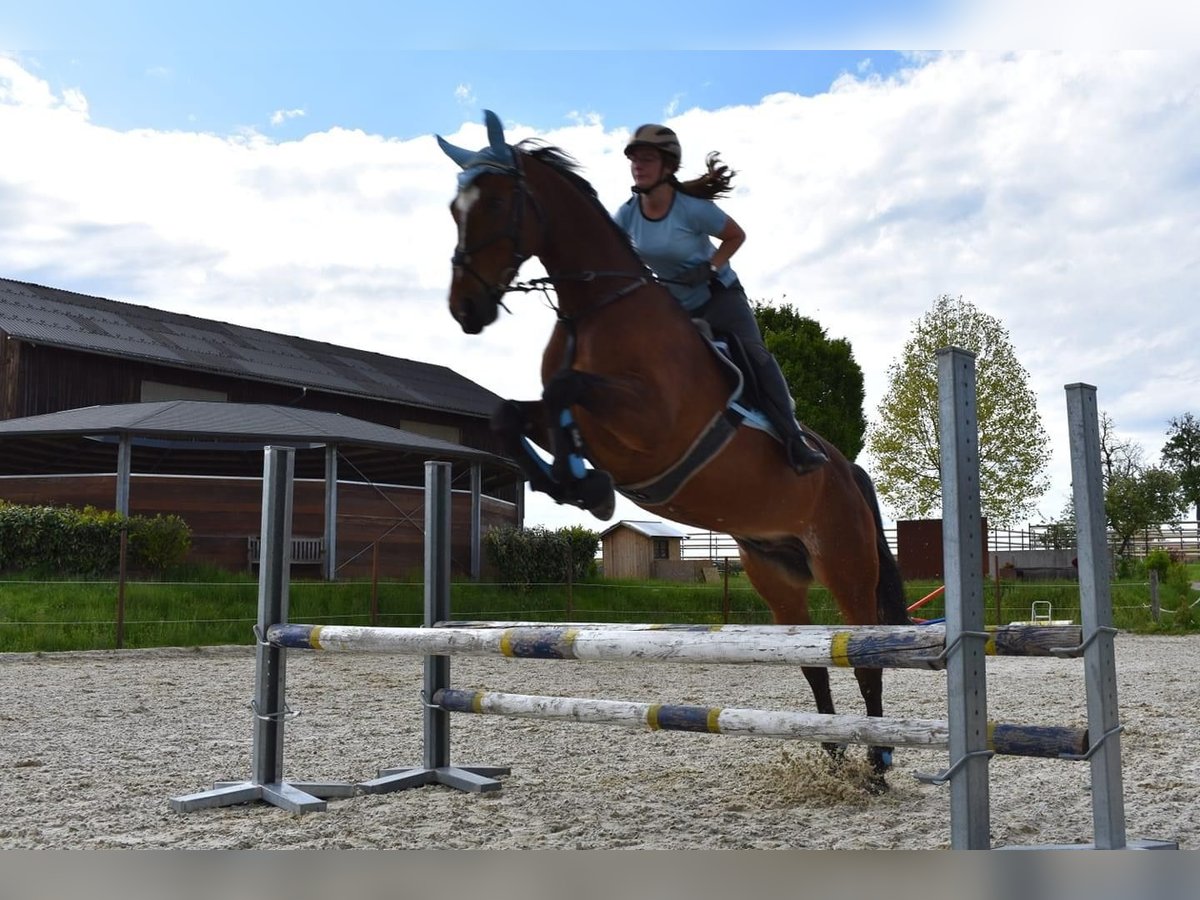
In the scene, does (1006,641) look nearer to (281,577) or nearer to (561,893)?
(561,893)

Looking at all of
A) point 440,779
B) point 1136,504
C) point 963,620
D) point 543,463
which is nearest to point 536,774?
point 440,779

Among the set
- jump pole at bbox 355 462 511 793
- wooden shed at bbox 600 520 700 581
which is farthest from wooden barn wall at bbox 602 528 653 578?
jump pole at bbox 355 462 511 793

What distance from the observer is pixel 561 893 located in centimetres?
266

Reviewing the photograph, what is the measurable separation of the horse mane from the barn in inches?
367

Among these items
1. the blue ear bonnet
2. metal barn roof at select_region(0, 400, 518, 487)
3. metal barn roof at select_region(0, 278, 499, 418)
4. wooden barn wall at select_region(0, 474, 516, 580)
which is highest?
metal barn roof at select_region(0, 278, 499, 418)

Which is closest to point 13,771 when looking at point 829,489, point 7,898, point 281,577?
point 281,577

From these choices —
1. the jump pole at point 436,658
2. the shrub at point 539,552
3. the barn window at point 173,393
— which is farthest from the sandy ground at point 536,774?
the barn window at point 173,393

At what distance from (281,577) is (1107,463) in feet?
91.9

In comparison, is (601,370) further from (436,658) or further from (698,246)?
(436,658)

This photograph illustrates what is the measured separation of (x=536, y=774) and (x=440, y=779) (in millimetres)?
505

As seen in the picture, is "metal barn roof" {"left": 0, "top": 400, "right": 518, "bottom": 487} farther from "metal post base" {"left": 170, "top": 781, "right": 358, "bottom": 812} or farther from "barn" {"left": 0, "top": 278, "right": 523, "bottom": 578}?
"metal post base" {"left": 170, "top": 781, "right": 358, "bottom": 812}

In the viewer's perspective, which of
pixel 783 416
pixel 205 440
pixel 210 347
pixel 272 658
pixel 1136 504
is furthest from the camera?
pixel 1136 504

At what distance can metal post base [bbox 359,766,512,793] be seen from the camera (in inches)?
176

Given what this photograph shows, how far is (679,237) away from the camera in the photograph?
3748 mm
